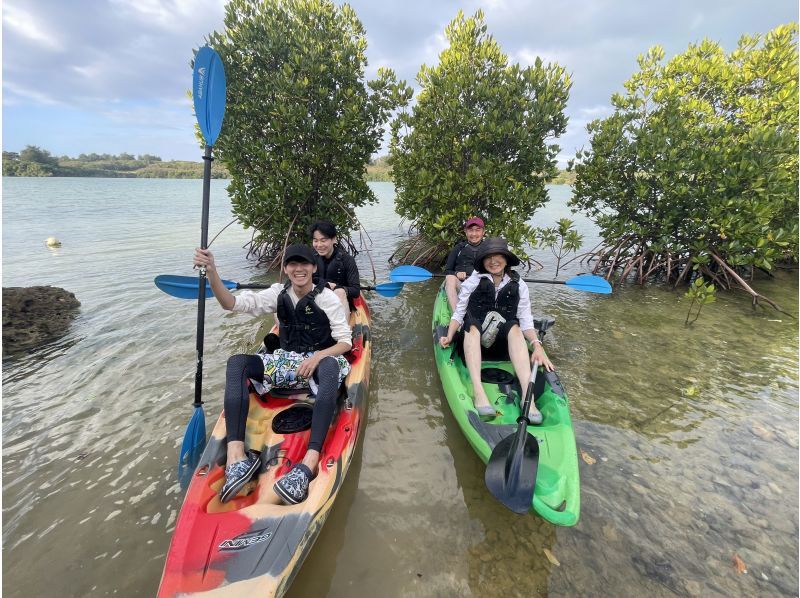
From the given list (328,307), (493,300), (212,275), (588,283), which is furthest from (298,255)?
(588,283)

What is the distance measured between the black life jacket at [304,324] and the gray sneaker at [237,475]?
3.82 feet

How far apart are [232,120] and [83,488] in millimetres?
8265

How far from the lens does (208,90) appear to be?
4.23 meters

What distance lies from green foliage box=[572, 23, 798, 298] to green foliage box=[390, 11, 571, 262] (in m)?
2.09

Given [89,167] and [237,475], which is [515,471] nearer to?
[237,475]

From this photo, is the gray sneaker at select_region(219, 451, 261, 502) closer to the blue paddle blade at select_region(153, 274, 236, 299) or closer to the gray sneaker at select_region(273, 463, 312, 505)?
the gray sneaker at select_region(273, 463, 312, 505)

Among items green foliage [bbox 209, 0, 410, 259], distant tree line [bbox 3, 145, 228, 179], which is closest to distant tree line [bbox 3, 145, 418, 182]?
distant tree line [bbox 3, 145, 228, 179]

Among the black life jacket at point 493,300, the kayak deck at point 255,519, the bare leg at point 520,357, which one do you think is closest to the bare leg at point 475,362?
the black life jacket at point 493,300

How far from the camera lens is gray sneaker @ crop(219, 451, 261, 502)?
242cm

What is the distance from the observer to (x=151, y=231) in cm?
1641

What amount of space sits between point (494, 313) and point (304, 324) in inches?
87.1

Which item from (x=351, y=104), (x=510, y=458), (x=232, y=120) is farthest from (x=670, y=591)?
(x=232, y=120)

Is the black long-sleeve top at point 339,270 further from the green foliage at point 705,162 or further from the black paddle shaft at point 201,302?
the green foliage at point 705,162

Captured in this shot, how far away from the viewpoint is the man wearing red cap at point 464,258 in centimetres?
627
